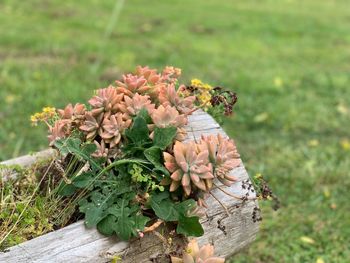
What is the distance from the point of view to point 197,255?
1.97 metres

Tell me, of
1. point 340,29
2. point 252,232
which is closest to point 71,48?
point 340,29

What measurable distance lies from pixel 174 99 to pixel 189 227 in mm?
497

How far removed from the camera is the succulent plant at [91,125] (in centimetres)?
209

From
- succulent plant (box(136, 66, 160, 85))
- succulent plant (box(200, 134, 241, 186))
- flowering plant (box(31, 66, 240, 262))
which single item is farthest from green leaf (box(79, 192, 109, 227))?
succulent plant (box(136, 66, 160, 85))

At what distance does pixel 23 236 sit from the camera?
1.96m

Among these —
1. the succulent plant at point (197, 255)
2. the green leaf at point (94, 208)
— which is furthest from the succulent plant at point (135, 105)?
the succulent plant at point (197, 255)

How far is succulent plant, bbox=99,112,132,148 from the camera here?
2.04m

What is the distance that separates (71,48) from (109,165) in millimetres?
4092

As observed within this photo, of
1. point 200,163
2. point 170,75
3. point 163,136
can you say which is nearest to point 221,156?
point 200,163

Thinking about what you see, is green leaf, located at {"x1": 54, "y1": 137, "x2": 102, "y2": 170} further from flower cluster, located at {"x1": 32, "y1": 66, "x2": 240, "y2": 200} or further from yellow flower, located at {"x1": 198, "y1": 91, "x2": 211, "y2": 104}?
yellow flower, located at {"x1": 198, "y1": 91, "x2": 211, "y2": 104}

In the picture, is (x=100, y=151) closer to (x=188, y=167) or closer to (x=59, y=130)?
(x=59, y=130)

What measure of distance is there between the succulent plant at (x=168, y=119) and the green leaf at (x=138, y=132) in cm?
3

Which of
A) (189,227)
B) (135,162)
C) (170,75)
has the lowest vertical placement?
(189,227)

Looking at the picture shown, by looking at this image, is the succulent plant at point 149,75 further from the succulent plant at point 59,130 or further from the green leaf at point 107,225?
the green leaf at point 107,225
